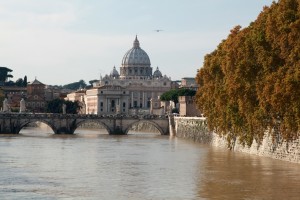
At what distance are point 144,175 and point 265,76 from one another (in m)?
8.18

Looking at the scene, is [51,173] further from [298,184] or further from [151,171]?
[298,184]

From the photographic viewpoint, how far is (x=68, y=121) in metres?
103

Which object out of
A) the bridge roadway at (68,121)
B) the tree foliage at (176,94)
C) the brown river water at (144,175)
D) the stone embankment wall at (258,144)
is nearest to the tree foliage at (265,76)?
the stone embankment wall at (258,144)

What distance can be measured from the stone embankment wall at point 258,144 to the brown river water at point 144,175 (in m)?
0.59

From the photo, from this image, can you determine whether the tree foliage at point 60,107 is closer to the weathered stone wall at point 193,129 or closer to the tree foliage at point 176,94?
the tree foliage at point 176,94

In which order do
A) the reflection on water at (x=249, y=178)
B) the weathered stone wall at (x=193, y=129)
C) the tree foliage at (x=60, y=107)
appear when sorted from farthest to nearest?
the tree foliage at (x=60, y=107), the weathered stone wall at (x=193, y=129), the reflection on water at (x=249, y=178)

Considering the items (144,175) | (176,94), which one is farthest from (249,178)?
(176,94)

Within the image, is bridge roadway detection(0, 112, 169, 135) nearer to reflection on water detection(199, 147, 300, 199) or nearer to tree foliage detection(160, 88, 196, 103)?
tree foliage detection(160, 88, 196, 103)

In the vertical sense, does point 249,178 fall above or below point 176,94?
below

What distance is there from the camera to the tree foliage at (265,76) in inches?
1788

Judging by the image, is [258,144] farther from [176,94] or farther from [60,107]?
[60,107]

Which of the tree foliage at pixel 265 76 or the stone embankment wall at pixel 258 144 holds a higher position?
the tree foliage at pixel 265 76

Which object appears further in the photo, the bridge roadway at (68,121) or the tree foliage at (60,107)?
the tree foliage at (60,107)

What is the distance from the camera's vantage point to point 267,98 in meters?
47.0
